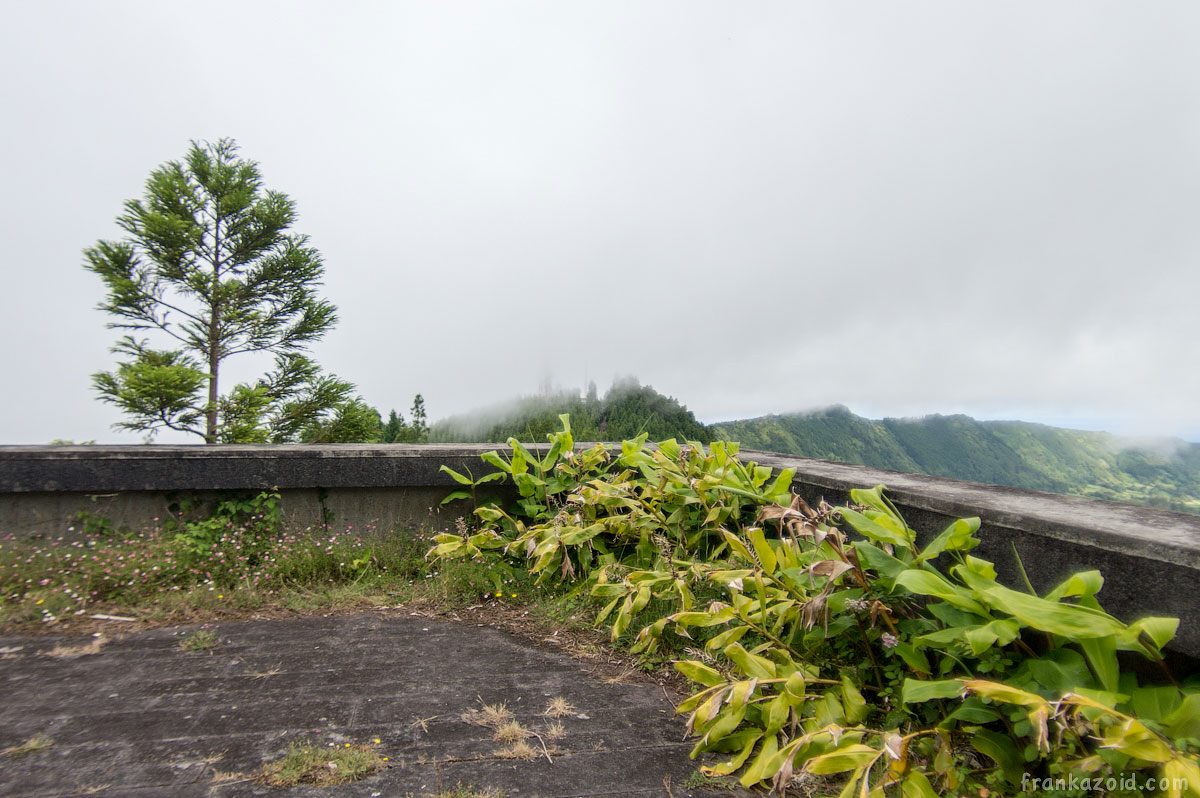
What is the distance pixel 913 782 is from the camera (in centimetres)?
137

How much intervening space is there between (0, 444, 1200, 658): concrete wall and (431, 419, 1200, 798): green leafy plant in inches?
7.6

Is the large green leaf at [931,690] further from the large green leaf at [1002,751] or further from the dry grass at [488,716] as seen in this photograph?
the dry grass at [488,716]

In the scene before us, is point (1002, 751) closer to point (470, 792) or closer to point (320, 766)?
point (470, 792)

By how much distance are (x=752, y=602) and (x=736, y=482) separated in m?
0.62

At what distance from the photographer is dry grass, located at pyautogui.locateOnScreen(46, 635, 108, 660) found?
2295 millimetres

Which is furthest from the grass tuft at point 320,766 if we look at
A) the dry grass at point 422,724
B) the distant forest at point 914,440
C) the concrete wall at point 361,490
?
the distant forest at point 914,440

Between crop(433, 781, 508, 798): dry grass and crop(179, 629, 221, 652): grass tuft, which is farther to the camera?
crop(179, 629, 221, 652): grass tuft

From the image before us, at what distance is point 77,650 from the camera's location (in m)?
2.35

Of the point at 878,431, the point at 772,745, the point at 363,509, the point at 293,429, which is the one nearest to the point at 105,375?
the point at 293,429

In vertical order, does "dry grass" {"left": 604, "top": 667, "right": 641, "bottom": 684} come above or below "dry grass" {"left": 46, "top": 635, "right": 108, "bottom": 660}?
below

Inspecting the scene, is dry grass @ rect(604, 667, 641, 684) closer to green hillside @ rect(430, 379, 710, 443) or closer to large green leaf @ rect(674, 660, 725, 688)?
large green leaf @ rect(674, 660, 725, 688)

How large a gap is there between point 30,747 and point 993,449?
164 feet

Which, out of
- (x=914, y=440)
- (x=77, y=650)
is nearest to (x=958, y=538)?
(x=77, y=650)

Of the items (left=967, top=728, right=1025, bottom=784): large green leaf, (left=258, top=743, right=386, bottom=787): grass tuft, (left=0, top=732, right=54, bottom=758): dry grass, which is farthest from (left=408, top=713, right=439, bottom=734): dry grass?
(left=967, top=728, right=1025, bottom=784): large green leaf
